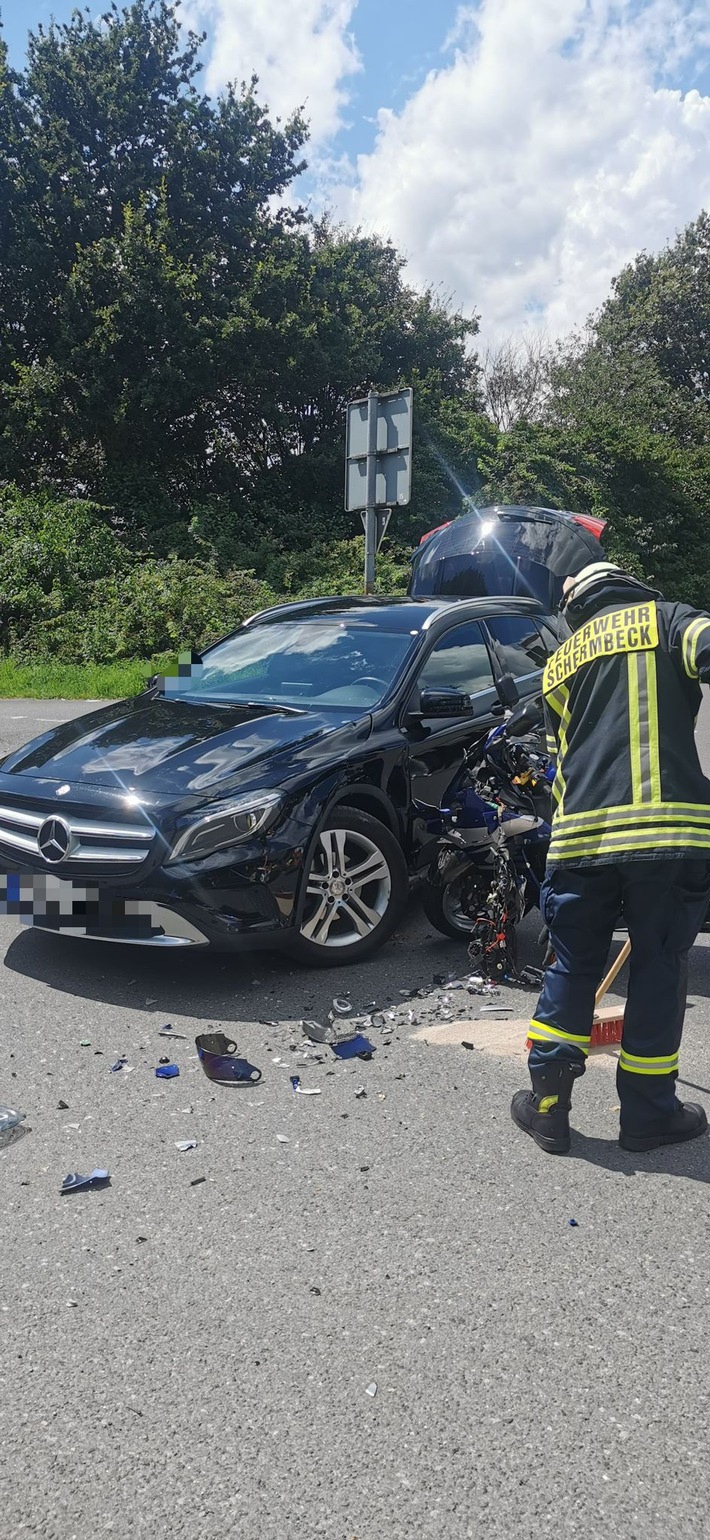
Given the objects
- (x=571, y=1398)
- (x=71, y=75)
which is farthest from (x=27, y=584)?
(x=571, y=1398)

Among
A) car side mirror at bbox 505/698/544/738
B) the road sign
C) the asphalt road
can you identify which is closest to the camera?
the asphalt road

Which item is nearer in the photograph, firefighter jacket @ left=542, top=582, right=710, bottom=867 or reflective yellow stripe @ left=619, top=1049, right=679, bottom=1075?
firefighter jacket @ left=542, top=582, right=710, bottom=867

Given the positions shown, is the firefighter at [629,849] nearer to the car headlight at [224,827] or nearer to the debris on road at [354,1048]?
the debris on road at [354,1048]

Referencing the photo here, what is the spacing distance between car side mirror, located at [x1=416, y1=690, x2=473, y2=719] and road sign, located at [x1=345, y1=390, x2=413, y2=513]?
18.0 ft

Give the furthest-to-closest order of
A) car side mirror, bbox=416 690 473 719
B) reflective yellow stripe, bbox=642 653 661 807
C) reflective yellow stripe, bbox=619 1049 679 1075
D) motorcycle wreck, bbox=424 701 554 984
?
car side mirror, bbox=416 690 473 719
motorcycle wreck, bbox=424 701 554 984
reflective yellow stripe, bbox=619 1049 679 1075
reflective yellow stripe, bbox=642 653 661 807

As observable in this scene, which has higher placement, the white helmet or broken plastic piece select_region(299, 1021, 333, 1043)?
the white helmet

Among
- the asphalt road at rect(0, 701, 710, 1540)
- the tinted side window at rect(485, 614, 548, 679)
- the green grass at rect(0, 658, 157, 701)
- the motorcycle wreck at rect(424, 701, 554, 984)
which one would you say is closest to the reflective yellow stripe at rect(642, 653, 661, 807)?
the asphalt road at rect(0, 701, 710, 1540)

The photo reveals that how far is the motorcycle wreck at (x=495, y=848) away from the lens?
466 cm

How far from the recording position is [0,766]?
507cm

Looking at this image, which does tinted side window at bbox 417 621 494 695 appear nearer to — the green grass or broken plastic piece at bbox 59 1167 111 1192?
broken plastic piece at bbox 59 1167 111 1192

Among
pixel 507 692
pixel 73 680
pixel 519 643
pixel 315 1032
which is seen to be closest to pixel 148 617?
pixel 73 680

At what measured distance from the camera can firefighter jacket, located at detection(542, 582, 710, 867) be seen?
3.00m

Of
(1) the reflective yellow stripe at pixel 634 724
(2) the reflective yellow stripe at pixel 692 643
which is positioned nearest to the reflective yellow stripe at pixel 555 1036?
(1) the reflective yellow stripe at pixel 634 724

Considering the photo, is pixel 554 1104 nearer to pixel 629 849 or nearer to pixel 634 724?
pixel 629 849
